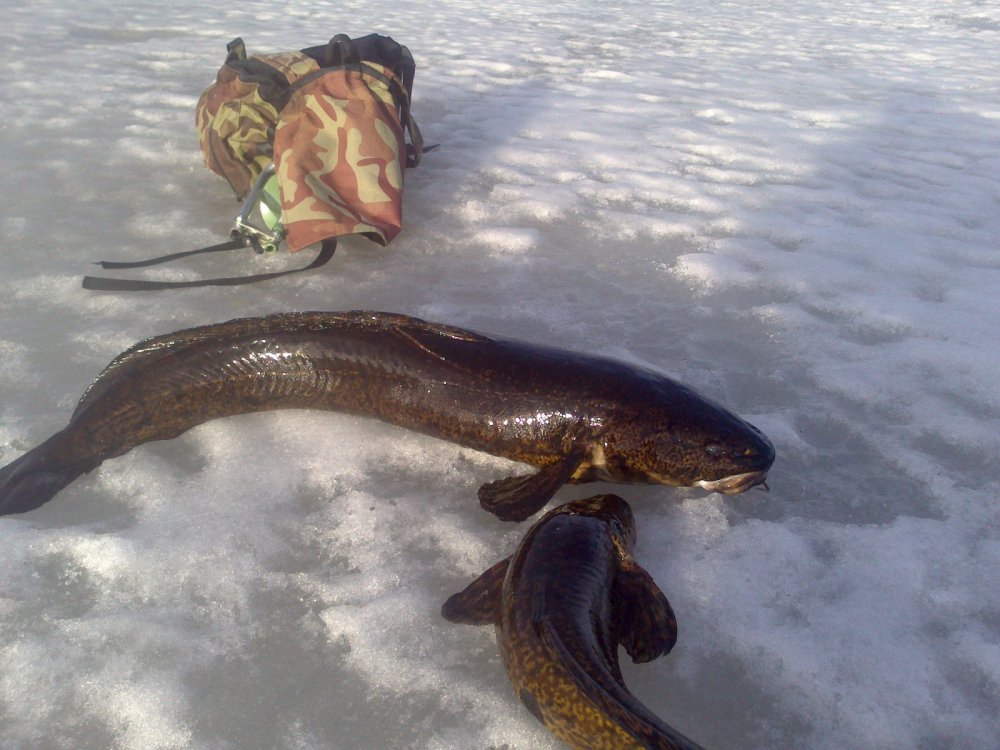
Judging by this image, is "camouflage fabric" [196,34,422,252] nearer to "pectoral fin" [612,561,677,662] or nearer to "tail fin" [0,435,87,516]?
"tail fin" [0,435,87,516]

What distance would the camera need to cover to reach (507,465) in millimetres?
3082

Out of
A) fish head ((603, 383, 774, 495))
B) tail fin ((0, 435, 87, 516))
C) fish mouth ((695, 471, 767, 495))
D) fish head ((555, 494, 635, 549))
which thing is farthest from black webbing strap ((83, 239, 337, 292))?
fish mouth ((695, 471, 767, 495))

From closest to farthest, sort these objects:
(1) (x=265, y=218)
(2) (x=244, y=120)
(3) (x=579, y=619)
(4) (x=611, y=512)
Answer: (3) (x=579, y=619), (4) (x=611, y=512), (1) (x=265, y=218), (2) (x=244, y=120)

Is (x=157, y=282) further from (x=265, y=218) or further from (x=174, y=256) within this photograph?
(x=265, y=218)

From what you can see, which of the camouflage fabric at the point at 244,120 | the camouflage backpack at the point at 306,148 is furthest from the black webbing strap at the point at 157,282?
the camouflage fabric at the point at 244,120

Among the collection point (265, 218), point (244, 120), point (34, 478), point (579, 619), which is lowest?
point (34, 478)

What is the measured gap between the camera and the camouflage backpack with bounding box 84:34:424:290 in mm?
4273

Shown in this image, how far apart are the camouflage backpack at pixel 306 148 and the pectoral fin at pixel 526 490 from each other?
2150 millimetres

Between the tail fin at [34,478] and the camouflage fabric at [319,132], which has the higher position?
the camouflage fabric at [319,132]

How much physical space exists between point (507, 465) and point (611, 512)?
62 cm

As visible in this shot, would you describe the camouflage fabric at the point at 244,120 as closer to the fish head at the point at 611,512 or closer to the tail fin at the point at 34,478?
the tail fin at the point at 34,478

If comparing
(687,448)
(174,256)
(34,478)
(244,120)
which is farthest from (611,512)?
(244,120)

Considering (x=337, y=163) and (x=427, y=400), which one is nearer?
(x=427, y=400)

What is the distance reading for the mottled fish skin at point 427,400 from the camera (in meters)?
2.85
